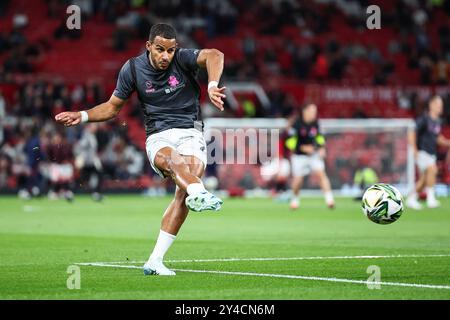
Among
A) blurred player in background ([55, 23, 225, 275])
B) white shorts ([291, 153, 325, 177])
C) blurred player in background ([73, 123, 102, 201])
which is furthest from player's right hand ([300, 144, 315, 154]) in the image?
blurred player in background ([55, 23, 225, 275])

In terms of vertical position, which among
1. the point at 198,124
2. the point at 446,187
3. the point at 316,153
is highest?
the point at 198,124

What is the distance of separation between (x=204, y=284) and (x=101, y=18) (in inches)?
1311

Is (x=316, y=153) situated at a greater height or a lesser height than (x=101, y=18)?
lesser

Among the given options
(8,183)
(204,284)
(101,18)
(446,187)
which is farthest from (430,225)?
(101,18)

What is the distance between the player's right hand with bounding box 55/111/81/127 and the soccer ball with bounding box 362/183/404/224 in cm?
395

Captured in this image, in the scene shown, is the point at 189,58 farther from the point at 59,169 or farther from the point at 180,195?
the point at 59,169

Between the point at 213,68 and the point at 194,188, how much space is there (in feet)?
4.43

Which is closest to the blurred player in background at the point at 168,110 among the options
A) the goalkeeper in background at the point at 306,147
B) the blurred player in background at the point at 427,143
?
the goalkeeper in background at the point at 306,147

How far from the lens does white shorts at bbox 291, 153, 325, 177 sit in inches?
1013

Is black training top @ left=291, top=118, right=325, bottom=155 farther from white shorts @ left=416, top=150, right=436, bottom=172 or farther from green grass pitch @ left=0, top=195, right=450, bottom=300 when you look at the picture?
white shorts @ left=416, top=150, right=436, bottom=172

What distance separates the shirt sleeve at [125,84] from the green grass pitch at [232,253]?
1.90 metres

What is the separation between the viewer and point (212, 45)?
41.9m

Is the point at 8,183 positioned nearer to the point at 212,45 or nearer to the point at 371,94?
the point at 212,45

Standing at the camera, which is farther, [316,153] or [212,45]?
[212,45]
